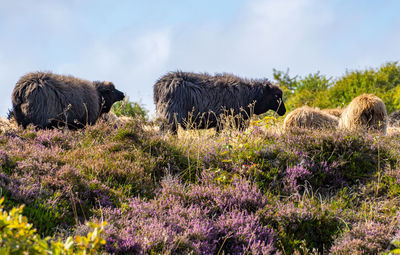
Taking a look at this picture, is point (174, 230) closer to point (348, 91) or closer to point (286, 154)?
point (286, 154)

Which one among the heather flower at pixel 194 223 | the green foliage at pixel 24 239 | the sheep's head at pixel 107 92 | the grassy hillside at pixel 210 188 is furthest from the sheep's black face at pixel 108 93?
the green foliage at pixel 24 239

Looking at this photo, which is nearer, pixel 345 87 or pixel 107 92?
pixel 107 92

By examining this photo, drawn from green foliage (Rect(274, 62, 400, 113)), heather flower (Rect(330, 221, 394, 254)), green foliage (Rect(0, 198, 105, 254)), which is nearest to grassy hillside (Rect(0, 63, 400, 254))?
heather flower (Rect(330, 221, 394, 254))

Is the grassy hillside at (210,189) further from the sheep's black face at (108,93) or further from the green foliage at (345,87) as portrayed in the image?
the green foliage at (345,87)

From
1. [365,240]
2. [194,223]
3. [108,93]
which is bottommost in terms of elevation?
[365,240]

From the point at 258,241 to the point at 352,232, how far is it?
49.2 inches

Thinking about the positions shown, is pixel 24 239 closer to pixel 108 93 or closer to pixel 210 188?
pixel 210 188

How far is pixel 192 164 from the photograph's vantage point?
245 inches

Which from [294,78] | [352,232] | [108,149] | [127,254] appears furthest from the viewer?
[294,78]

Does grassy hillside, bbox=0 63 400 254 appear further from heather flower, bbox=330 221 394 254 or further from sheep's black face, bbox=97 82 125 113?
sheep's black face, bbox=97 82 125 113

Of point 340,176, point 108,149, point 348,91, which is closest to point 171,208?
point 108,149

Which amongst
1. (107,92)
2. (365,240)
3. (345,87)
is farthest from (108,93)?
(345,87)

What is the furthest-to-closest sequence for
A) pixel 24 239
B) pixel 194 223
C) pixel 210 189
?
1. pixel 210 189
2. pixel 194 223
3. pixel 24 239

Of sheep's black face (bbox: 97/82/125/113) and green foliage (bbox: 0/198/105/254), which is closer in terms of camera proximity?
green foliage (bbox: 0/198/105/254)
